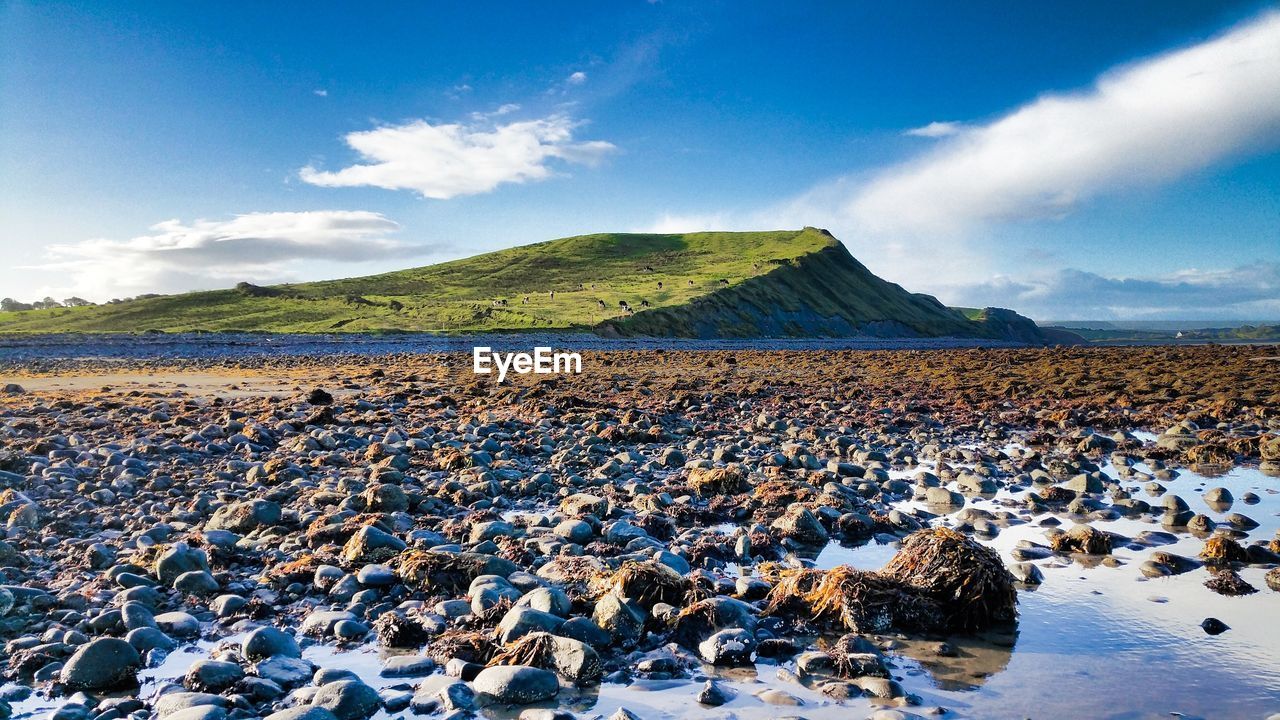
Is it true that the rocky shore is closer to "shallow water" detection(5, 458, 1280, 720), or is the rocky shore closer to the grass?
"shallow water" detection(5, 458, 1280, 720)

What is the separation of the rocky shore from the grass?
4893 centimetres

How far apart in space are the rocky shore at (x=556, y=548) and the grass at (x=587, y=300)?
4893cm

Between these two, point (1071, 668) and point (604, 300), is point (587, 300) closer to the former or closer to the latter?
point (604, 300)

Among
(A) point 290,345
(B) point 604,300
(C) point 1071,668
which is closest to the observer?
(C) point 1071,668

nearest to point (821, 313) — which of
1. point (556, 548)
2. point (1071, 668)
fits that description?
point (556, 548)

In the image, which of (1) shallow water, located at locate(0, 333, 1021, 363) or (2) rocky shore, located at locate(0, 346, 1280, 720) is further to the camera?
(1) shallow water, located at locate(0, 333, 1021, 363)

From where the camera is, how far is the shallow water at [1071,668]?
4.30 metres

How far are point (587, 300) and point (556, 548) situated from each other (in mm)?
74265

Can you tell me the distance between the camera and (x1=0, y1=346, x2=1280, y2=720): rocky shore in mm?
4590

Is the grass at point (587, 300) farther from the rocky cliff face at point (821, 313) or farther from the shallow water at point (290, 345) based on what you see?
the shallow water at point (290, 345)

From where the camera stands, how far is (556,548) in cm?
721

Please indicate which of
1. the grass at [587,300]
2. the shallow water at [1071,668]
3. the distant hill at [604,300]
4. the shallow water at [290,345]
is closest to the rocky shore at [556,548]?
the shallow water at [1071,668]

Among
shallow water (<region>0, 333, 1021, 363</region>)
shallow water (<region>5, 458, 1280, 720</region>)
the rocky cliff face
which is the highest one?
the rocky cliff face

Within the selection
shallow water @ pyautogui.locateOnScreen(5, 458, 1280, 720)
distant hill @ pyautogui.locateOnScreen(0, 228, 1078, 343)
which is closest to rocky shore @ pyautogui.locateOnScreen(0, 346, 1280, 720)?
shallow water @ pyautogui.locateOnScreen(5, 458, 1280, 720)
